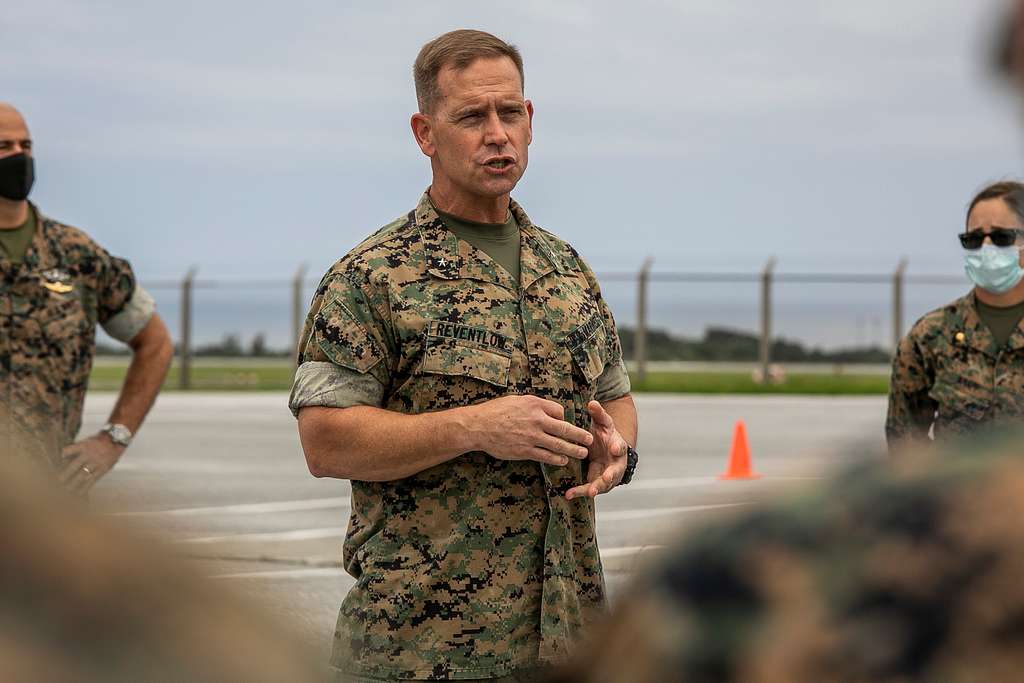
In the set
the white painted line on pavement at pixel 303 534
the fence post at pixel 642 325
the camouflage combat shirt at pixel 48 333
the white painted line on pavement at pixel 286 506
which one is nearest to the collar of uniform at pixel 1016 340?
the camouflage combat shirt at pixel 48 333

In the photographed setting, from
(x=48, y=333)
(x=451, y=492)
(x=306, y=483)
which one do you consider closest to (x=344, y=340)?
(x=451, y=492)

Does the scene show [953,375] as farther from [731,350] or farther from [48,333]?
[731,350]

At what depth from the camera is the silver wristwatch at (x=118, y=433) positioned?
475 centimetres

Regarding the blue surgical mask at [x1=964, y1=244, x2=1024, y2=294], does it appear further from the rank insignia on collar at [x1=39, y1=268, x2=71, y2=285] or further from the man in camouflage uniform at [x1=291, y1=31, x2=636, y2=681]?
the rank insignia on collar at [x1=39, y1=268, x2=71, y2=285]

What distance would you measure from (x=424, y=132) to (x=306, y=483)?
9966 mm

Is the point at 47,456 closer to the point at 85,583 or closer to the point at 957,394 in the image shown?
the point at 957,394

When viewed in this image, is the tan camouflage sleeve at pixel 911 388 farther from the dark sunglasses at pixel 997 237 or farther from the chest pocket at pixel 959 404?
the dark sunglasses at pixel 997 237

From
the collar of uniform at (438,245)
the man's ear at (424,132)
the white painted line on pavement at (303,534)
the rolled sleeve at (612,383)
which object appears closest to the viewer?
the collar of uniform at (438,245)

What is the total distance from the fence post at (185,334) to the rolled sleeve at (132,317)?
25.2 meters

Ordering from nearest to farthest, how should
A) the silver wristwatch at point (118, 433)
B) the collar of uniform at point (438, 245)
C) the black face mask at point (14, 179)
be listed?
the collar of uniform at point (438, 245), the black face mask at point (14, 179), the silver wristwatch at point (118, 433)

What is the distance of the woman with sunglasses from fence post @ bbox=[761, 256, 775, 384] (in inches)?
993

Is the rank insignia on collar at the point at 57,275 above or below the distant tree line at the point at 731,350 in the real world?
above

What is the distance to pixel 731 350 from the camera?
31328 millimetres

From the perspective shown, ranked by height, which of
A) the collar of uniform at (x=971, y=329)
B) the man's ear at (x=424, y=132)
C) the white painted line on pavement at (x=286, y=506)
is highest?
the man's ear at (x=424, y=132)
